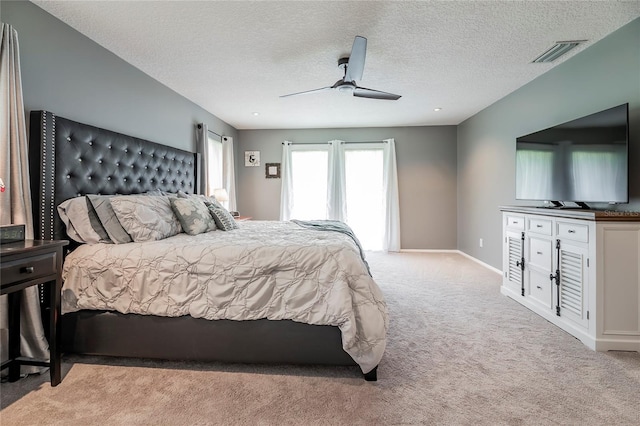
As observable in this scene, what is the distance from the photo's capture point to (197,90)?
151 inches

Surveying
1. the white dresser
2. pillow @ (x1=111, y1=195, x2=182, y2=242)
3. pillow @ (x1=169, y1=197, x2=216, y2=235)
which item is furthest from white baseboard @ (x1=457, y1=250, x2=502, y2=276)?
pillow @ (x1=111, y1=195, x2=182, y2=242)

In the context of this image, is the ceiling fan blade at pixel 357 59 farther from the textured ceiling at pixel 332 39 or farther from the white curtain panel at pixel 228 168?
the white curtain panel at pixel 228 168

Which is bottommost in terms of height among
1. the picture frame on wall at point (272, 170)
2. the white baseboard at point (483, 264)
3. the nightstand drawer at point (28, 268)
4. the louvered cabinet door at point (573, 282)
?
the white baseboard at point (483, 264)

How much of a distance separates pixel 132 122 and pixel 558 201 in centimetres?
428

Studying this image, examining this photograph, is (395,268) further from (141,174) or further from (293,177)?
(141,174)

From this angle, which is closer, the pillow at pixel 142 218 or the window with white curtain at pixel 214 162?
the pillow at pixel 142 218

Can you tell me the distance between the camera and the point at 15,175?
1875 mm

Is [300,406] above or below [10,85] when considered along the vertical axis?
below

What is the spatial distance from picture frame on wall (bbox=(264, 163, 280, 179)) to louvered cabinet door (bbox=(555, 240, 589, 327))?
15.8 ft

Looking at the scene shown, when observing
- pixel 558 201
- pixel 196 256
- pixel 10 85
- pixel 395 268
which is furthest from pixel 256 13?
pixel 395 268

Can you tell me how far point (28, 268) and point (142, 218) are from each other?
800mm

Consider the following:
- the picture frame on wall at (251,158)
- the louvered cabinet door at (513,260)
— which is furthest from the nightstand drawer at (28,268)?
the picture frame on wall at (251,158)

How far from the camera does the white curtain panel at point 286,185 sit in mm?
6133

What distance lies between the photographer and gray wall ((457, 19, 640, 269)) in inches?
96.4
